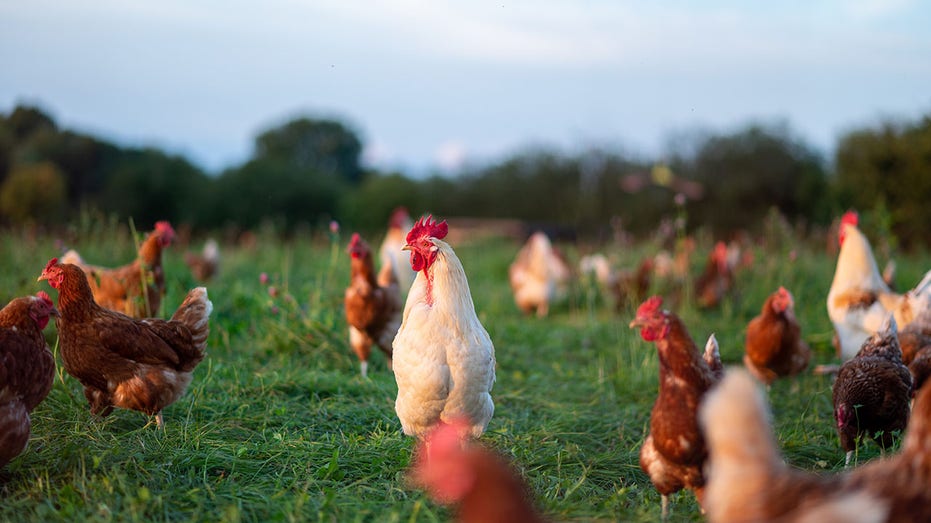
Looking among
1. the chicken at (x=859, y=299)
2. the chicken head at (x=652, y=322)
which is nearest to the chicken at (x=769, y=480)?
the chicken head at (x=652, y=322)

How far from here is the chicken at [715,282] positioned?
934cm

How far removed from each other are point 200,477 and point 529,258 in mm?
8232

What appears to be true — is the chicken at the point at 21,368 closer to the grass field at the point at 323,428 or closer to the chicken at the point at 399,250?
the grass field at the point at 323,428

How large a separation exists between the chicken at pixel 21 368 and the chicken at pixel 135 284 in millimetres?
2041

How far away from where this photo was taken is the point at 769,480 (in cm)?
231

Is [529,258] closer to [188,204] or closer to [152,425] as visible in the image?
[152,425]

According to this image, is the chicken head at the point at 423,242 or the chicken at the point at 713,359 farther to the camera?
the chicken head at the point at 423,242

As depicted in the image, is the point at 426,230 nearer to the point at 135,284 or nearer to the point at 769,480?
the point at 769,480

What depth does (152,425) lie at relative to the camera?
14.3 feet

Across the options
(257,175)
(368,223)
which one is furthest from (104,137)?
(368,223)

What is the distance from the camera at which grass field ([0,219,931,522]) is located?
3270 mm

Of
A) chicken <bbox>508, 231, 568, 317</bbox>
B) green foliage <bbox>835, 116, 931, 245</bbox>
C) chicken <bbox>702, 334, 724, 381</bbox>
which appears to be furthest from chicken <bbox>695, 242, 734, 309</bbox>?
green foliage <bbox>835, 116, 931, 245</bbox>

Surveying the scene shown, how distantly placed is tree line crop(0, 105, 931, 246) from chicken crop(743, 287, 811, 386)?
28.0ft

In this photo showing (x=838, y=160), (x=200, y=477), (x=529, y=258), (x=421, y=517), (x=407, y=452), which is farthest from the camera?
(x=838, y=160)
